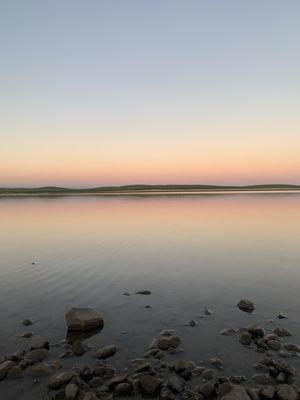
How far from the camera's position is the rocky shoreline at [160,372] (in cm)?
1014

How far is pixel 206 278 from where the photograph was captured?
21938 millimetres

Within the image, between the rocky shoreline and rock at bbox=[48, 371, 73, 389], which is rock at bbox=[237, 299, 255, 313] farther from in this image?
rock at bbox=[48, 371, 73, 389]

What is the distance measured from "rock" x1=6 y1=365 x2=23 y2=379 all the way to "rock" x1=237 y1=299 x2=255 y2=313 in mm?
9791

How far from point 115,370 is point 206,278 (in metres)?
11.4

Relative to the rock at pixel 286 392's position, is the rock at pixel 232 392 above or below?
above

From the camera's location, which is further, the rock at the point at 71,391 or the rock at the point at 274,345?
the rock at the point at 274,345

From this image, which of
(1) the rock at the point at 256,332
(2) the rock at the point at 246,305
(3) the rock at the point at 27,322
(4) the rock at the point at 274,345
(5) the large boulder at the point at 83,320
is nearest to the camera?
(4) the rock at the point at 274,345

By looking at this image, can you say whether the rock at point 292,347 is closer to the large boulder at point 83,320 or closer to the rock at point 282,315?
the rock at point 282,315

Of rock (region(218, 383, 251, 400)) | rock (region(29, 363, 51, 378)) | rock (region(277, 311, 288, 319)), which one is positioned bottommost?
rock (region(29, 363, 51, 378))

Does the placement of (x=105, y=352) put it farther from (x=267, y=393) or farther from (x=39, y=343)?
(x=267, y=393)

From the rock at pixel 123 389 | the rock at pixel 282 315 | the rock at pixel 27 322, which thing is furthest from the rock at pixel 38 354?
the rock at pixel 282 315

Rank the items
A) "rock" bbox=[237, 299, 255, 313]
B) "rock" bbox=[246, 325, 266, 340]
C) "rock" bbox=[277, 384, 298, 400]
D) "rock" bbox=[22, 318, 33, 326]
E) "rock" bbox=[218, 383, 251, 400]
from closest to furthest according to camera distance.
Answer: "rock" bbox=[218, 383, 251, 400] → "rock" bbox=[277, 384, 298, 400] → "rock" bbox=[246, 325, 266, 340] → "rock" bbox=[22, 318, 33, 326] → "rock" bbox=[237, 299, 255, 313]

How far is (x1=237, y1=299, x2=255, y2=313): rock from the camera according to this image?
54.3 feet

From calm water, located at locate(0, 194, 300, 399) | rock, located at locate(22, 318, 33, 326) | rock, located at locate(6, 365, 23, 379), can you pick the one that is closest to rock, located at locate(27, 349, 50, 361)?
rock, located at locate(6, 365, 23, 379)
